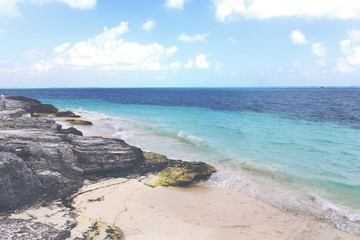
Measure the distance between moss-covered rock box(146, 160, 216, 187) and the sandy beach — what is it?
50 centimetres

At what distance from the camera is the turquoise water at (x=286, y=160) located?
11344mm

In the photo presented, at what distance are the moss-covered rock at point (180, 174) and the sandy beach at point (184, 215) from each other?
0.50 meters

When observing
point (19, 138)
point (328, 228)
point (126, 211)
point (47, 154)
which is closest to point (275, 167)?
point (328, 228)

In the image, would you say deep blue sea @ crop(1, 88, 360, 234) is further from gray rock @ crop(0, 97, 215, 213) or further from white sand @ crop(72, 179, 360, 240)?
gray rock @ crop(0, 97, 215, 213)

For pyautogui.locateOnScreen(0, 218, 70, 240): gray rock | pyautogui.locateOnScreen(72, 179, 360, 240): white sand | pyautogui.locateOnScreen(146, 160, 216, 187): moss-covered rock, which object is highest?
pyautogui.locateOnScreen(0, 218, 70, 240): gray rock

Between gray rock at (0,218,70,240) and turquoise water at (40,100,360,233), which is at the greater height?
gray rock at (0,218,70,240)

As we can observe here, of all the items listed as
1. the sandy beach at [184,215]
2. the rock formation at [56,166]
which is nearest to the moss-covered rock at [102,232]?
the sandy beach at [184,215]

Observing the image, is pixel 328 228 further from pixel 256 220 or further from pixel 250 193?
pixel 250 193

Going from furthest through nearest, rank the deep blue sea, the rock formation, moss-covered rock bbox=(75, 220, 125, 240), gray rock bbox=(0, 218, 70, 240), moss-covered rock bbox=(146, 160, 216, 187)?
moss-covered rock bbox=(146, 160, 216, 187), the deep blue sea, the rock formation, moss-covered rock bbox=(75, 220, 125, 240), gray rock bbox=(0, 218, 70, 240)

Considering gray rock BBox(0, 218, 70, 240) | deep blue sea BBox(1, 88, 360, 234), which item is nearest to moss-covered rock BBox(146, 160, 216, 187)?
deep blue sea BBox(1, 88, 360, 234)

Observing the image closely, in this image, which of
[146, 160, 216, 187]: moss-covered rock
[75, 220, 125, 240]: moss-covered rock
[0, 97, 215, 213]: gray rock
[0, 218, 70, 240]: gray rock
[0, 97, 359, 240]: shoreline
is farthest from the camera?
[146, 160, 216, 187]: moss-covered rock

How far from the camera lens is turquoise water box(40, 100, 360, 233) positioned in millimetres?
11344

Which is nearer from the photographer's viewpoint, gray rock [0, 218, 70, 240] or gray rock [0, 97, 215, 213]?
gray rock [0, 218, 70, 240]

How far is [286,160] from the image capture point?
679 inches
